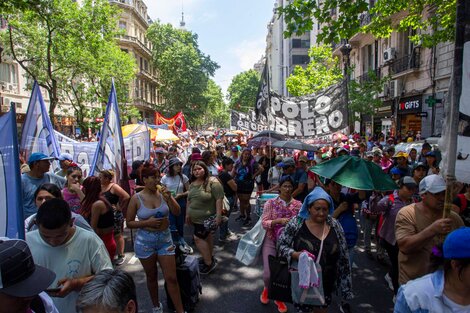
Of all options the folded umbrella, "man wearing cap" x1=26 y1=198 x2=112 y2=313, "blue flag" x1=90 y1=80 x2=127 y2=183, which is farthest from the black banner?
"man wearing cap" x1=26 y1=198 x2=112 y2=313

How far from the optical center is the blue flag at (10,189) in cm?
231

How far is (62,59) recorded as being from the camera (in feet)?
65.6

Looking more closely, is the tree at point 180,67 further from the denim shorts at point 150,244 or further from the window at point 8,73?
the denim shorts at point 150,244

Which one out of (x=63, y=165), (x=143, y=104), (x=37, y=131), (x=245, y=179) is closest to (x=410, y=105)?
(x=245, y=179)

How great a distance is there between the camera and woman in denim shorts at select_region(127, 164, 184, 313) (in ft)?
Result: 12.2

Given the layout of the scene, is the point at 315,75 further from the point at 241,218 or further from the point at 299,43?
the point at 299,43

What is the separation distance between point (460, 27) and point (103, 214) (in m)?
3.94

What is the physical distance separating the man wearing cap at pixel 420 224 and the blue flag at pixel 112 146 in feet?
13.0

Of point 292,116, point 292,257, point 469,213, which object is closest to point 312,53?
point 292,116

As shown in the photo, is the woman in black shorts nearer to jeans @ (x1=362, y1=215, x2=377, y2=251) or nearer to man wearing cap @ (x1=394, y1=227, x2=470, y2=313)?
jeans @ (x1=362, y1=215, x2=377, y2=251)

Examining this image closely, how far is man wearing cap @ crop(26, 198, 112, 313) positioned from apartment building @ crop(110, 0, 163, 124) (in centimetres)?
4502

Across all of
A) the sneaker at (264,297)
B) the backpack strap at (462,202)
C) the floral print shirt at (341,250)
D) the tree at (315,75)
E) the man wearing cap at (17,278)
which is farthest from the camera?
the tree at (315,75)

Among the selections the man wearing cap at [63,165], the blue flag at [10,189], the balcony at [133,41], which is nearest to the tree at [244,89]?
the balcony at [133,41]

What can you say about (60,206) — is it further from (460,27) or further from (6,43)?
(6,43)
